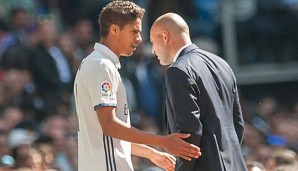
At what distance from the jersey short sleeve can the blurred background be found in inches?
142

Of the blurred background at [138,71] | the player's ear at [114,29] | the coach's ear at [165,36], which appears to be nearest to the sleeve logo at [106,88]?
the player's ear at [114,29]

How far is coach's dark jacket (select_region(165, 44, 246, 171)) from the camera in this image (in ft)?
19.7

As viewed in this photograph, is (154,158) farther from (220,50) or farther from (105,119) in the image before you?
(220,50)

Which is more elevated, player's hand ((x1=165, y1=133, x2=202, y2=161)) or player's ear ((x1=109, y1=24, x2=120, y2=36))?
player's ear ((x1=109, y1=24, x2=120, y2=36))

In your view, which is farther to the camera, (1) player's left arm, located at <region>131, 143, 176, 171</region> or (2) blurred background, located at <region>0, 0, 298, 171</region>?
(2) blurred background, located at <region>0, 0, 298, 171</region>

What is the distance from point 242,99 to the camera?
1284 cm

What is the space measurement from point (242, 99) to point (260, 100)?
1.11 ft

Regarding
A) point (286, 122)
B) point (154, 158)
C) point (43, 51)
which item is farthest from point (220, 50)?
point (154, 158)

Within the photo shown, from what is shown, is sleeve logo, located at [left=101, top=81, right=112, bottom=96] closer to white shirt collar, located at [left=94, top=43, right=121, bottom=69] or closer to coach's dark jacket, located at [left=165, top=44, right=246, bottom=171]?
white shirt collar, located at [left=94, top=43, right=121, bottom=69]

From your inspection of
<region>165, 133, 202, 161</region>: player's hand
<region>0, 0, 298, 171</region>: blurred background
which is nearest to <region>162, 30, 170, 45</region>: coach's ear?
<region>165, 133, 202, 161</region>: player's hand

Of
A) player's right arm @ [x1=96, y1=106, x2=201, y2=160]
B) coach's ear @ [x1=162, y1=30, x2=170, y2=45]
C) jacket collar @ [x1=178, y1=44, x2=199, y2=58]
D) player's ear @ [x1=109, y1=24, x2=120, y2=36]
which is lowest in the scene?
player's right arm @ [x1=96, y1=106, x2=201, y2=160]

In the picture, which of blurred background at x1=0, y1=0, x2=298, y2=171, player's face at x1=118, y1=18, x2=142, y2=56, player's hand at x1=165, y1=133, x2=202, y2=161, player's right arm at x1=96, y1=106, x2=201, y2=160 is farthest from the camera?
blurred background at x1=0, y1=0, x2=298, y2=171

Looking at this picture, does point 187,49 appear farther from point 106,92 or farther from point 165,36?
point 106,92

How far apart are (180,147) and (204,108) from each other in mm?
324
